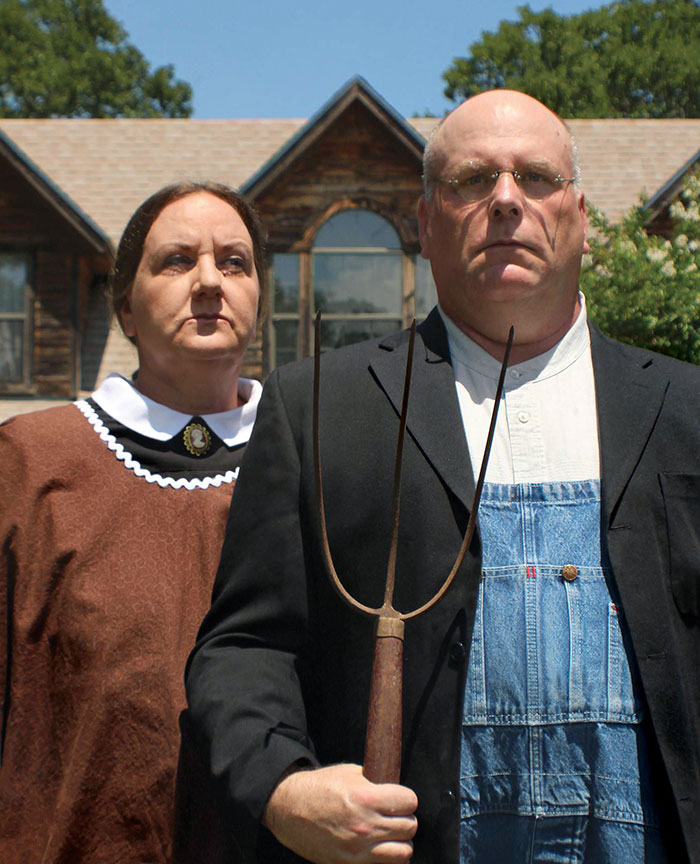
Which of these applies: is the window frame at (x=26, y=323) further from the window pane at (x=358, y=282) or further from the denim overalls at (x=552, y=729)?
the denim overalls at (x=552, y=729)

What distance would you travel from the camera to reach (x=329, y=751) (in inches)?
78.9

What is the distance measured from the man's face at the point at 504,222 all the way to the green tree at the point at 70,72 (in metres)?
40.5

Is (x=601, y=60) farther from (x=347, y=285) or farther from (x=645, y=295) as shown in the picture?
(x=645, y=295)

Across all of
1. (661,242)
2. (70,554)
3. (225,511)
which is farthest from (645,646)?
(661,242)

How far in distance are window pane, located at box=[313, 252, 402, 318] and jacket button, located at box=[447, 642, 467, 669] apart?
1149 cm

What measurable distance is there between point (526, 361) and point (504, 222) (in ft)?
0.96

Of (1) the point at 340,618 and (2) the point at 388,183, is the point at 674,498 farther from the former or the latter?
(2) the point at 388,183

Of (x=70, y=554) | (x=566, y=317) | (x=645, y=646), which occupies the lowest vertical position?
(x=645, y=646)

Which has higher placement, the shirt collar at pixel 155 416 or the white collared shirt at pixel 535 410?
the shirt collar at pixel 155 416

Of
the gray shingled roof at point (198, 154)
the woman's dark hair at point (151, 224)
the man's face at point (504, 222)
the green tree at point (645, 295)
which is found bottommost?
the man's face at point (504, 222)

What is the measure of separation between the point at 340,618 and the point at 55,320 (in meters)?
12.2

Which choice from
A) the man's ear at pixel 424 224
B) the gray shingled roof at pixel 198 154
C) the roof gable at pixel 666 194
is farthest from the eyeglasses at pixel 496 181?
the gray shingled roof at pixel 198 154

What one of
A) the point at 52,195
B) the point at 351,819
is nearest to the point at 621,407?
the point at 351,819

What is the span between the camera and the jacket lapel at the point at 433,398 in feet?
6.63
